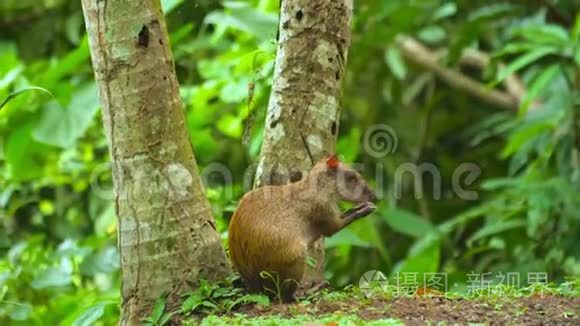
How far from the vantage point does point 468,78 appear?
365 inches

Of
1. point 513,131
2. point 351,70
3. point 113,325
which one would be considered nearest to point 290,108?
point 113,325

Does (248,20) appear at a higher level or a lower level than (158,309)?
higher

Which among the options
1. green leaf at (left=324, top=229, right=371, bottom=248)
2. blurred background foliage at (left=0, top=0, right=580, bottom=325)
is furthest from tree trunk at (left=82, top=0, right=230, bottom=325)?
green leaf at (left=324, top=229, right=371, bottom=248)

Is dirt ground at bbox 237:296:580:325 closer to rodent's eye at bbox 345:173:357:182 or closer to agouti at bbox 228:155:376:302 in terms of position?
agouti at bbox 228:155:376:302

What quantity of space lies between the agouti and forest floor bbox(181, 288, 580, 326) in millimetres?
119

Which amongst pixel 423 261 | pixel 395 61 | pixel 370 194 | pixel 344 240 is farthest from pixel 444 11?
pixel 370 194

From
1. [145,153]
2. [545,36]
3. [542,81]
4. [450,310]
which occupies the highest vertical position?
[545,36]

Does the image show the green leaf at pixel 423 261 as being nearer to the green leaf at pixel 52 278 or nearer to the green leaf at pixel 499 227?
the green leaf at pixel 499 227

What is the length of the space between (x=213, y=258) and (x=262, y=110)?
2.56 meters

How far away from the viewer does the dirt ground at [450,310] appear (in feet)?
12.1

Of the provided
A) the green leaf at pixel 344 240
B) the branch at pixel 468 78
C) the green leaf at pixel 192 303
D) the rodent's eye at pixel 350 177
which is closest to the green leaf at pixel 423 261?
the green leaf at pixel 344 240

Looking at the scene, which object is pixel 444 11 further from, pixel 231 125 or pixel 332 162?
pixel 332 162

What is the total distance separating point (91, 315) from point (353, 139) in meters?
1.98

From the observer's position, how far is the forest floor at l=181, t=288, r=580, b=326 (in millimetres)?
3658
